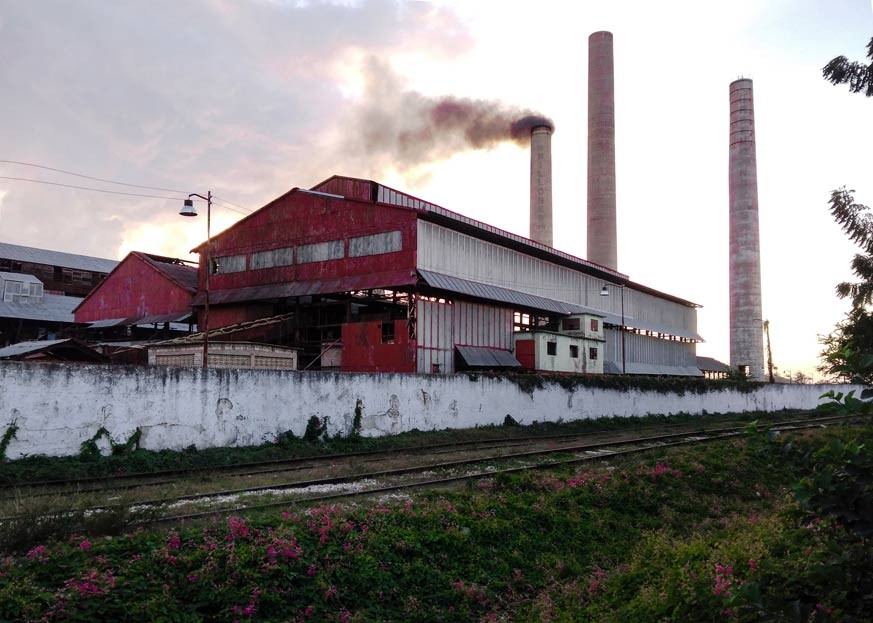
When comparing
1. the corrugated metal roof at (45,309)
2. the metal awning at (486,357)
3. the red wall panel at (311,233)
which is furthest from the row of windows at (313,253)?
the corrugated metal roof at (45,309)

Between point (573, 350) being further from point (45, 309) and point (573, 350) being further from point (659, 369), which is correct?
point (45, 309)

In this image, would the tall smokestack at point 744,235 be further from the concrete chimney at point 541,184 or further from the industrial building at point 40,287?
the industrial building at point 40,287

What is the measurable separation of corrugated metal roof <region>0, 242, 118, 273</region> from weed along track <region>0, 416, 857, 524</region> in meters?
47.9

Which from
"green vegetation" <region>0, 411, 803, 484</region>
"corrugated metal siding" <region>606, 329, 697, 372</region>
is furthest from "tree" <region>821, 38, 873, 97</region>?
"corrugated metal siding" <region>606, 329, 697, 372</region>

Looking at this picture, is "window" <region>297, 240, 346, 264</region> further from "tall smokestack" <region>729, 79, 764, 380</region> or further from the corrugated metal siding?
"tall smokestack" <region>729, 79, 764, 380</region>

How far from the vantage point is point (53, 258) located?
5534 centimetres

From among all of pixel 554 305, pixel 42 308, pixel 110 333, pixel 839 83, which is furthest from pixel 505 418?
pixel 42 308

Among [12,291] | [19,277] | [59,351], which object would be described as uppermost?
[19,277]

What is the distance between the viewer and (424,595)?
26.6 ft

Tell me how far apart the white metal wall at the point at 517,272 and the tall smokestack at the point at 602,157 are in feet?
20.7

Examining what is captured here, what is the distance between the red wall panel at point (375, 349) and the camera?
28.2 metres

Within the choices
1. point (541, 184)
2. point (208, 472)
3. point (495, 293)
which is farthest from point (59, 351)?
point (541, 184)

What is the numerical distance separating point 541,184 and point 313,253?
108 feet

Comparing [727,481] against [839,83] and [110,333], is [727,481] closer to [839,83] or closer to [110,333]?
[839,83]
